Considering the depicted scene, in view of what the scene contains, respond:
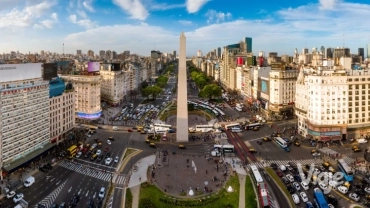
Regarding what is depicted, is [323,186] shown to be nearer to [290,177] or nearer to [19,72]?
[290,177]

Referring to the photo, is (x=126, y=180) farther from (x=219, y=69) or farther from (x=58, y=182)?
(x=219, y=69)

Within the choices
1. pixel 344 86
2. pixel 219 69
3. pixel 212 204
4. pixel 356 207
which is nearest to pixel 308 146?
pixel 344 86

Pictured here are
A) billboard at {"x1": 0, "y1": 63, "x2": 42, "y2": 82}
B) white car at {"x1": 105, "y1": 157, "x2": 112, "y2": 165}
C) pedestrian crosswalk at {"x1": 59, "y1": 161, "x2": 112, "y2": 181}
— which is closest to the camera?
billboard at {"x1": 0, "y1": 63, "x2": 42, "y2": 82}

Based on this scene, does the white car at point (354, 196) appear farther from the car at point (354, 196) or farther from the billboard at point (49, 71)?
the billboard at point (49, 71)

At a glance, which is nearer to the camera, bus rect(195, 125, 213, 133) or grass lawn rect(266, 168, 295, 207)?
grass lawn rect(266, 168, 295, 207)

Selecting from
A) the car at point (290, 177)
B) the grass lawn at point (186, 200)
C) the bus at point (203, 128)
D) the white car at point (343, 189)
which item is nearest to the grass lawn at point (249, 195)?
the grass lawn at point (186, 200)

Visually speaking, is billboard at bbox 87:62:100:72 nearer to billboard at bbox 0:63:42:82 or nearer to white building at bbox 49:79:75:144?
white building at bbox 49:79:75:144

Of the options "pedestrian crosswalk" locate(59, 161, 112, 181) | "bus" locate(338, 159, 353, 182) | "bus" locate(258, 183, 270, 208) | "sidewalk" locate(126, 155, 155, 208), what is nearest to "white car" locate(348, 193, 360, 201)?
"bus" locate(338, 159, 353, 182)

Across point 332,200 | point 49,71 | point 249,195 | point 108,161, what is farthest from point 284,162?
point 49,71
